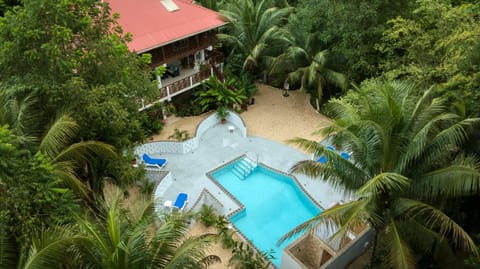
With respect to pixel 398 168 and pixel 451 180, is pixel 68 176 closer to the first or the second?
pixel 398 168

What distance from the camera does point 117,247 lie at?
256 inches

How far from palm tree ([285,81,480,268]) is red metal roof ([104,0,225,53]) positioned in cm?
1091

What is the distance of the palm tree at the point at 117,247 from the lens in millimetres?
6430

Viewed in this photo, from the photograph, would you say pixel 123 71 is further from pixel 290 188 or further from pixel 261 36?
pixel 261 36

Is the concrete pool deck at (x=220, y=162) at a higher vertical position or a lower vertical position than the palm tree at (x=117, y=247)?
lower

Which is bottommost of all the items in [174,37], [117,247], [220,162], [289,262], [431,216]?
[220,162]

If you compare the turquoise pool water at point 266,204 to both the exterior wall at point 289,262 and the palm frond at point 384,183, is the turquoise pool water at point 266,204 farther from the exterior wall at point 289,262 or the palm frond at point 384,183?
the palm frond at point 384,183

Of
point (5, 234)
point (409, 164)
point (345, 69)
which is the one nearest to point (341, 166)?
point (409, 164)

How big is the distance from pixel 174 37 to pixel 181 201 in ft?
26.8

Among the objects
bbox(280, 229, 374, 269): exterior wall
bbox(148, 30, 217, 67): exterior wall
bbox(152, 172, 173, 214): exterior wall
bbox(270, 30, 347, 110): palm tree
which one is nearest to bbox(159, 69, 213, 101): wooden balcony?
bbox(148, 30, 217, 67): exterior wall

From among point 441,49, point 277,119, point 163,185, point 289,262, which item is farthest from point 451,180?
point 277,119

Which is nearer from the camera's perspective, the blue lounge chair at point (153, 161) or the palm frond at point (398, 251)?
the palm frond at point (398, 251)

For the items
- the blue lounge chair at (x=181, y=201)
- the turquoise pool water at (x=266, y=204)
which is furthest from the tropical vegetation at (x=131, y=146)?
the blue lounge chair at (x=181, y=201)

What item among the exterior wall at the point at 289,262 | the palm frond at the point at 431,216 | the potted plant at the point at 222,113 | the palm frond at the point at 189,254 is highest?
the palm frond at the point at 189,254
